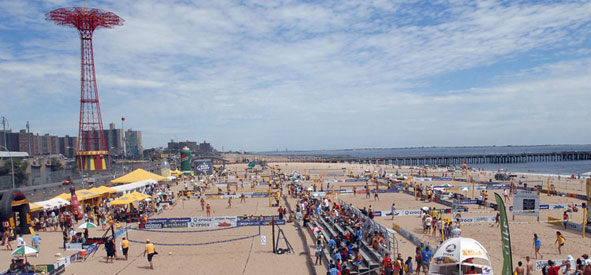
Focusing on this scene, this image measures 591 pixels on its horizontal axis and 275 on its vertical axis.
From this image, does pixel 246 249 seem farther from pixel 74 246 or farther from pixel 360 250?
pixel 74 246

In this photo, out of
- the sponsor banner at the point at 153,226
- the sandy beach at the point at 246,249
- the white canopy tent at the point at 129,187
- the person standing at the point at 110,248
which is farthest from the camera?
the white canopy tent at the point at 129,187

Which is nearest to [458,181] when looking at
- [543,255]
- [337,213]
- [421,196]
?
[421,196]

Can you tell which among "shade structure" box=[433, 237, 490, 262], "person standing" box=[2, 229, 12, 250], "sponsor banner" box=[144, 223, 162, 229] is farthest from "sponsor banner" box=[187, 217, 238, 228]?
"shade structure" box=[433, 237, 490, 262]

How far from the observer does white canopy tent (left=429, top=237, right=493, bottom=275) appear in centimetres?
721

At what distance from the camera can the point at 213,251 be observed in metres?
16.0

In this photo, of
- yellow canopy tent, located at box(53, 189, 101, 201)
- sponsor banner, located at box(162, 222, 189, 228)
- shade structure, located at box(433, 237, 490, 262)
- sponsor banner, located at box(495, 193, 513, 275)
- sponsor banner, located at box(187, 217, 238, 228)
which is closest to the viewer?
sponsor banner, located at box(495, 193, 513, 275)

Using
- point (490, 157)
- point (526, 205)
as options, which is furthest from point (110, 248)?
point (490, 157)

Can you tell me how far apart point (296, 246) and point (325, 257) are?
2.28 metres

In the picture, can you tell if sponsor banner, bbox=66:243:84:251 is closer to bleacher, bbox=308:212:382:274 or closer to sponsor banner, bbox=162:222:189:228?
sponsor banner, bbox=162:222:189:228

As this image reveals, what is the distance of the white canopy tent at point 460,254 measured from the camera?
23.7 feet

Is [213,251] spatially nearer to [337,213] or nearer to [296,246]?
[296,246]

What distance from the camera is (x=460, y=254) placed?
7.18 m

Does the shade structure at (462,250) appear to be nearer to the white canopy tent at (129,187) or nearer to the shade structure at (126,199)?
the shade structure at (126,199)

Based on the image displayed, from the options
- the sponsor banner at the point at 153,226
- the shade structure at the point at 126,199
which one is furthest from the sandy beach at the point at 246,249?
the shade structure at the point at 126,199
